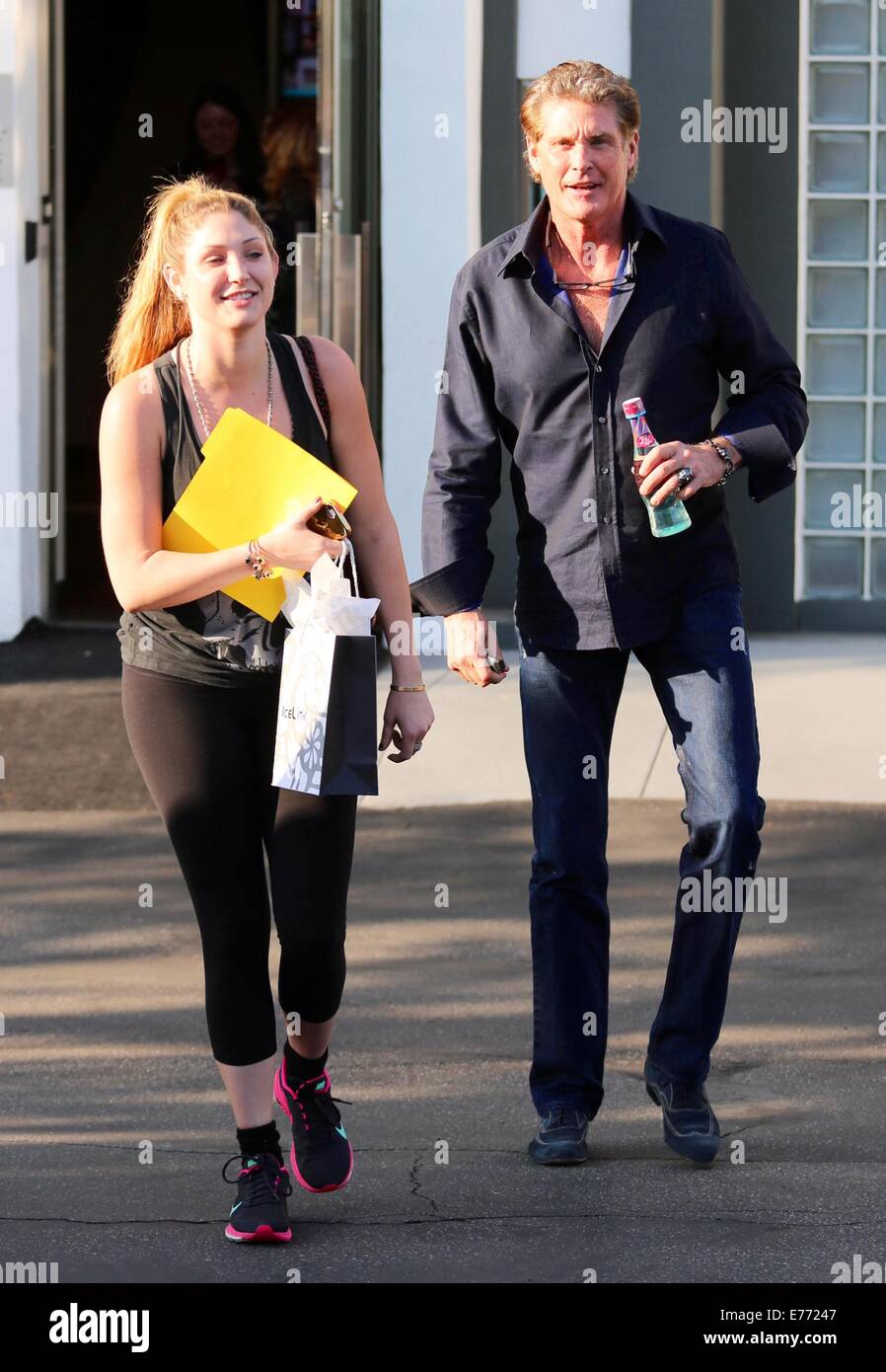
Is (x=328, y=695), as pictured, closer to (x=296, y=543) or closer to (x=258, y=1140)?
(x=296, y=543)

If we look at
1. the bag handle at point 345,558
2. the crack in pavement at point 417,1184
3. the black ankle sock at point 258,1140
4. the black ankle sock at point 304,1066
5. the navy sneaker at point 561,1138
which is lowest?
the crack in pavement at point 417,1184

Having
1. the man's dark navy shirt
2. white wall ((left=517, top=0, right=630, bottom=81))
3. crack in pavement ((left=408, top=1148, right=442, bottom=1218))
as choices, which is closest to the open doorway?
white wall ((left=517, top=0, right=630, bottom=81))

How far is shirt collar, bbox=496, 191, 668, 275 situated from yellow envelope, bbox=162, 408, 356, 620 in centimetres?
70

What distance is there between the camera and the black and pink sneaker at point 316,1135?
4293 mm

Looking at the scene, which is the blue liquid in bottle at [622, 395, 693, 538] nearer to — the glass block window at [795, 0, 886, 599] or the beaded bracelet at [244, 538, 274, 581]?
the beaded bracelet at [244, 538, 274, 581]

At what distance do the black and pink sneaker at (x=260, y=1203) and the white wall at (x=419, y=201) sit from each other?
6.04m

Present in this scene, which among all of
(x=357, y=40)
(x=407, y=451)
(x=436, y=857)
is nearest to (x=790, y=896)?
(x=436, y=857)

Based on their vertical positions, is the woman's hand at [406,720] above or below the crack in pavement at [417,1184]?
above

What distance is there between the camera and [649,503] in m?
4.36

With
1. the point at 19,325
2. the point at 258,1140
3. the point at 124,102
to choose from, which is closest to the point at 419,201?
the point at 19,325

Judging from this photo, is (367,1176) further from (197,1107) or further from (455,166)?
(455,166)

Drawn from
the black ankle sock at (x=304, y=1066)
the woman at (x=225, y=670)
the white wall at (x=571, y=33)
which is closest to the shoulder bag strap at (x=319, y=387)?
the woman at (x=225, y=670)

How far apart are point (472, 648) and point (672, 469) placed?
0.52m

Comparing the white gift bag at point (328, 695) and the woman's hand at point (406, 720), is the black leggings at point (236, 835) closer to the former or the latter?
the white gift bag at point (328, 695)
